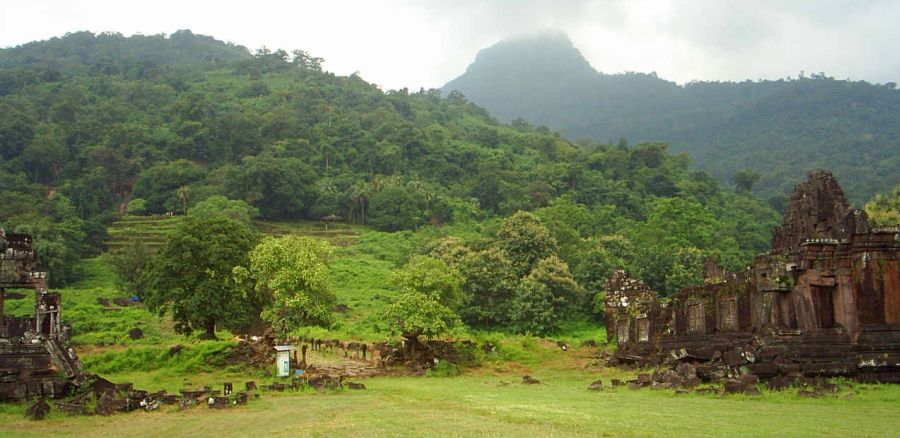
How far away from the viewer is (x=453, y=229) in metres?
71.1

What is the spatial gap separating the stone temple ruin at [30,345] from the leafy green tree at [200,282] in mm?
11542

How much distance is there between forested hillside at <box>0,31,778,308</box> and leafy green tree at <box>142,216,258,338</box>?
54.6 ft

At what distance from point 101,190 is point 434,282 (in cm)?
5951

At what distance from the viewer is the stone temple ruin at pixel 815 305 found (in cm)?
1733

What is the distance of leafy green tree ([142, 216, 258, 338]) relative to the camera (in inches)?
1244

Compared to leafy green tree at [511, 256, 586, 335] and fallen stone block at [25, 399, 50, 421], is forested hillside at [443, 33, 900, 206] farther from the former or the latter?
fallen stone block at [25, 399, 50, 421]

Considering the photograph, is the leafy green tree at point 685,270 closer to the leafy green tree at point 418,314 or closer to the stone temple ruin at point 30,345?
the leafy green tree at point 418,314

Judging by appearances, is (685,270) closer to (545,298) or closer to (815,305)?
(545,298)

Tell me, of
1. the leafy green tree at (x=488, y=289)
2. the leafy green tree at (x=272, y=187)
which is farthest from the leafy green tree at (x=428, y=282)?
the leafy green tree at (x=272, y=187)

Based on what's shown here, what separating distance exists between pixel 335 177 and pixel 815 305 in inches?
2783

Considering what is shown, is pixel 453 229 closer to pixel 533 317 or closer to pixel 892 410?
pixel 533 317

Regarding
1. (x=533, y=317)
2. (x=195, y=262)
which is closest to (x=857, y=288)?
(x=533, y=317)

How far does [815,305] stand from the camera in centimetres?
1866

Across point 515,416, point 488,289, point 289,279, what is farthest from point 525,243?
point 515,416
